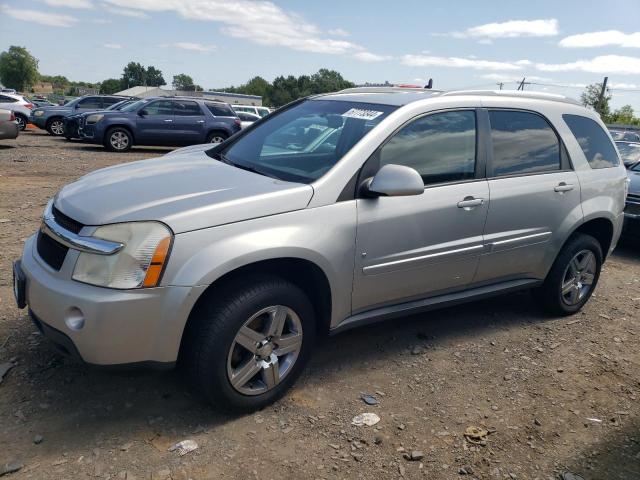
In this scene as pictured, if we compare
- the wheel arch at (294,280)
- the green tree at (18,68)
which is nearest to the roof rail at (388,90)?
the wheel arch at (294,280)

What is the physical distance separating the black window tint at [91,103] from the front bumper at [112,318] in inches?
754

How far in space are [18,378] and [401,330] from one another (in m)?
2.57

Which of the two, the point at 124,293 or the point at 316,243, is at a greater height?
the point at 316,243

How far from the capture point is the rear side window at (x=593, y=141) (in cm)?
432

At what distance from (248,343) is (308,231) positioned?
668mm

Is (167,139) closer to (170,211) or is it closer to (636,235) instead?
(636,235)

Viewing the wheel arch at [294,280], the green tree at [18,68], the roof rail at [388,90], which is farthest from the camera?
the green tree at [18,68]

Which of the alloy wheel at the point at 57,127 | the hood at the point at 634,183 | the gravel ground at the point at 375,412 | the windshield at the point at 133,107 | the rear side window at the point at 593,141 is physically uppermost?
the rear side window at the point at 593,141

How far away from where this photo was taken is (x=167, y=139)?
15289mm

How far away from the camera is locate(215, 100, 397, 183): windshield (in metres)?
3.24

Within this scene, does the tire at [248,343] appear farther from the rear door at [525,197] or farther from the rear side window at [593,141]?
the rear side window at [593,141]

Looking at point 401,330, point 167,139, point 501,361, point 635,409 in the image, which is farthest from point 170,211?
point 167,139

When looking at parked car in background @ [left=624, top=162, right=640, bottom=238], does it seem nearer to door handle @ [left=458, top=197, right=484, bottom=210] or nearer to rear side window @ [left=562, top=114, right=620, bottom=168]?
rear side window @ [left=562, top=114, right=620, bottom=168]

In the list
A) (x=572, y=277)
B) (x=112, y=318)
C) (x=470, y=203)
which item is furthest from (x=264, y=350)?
(x=572, y=277)
